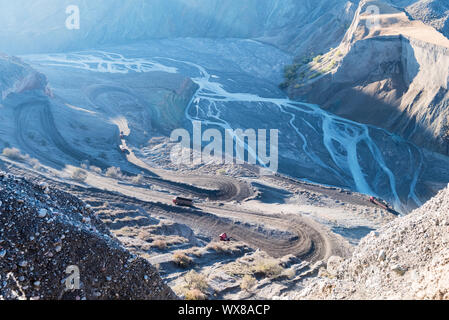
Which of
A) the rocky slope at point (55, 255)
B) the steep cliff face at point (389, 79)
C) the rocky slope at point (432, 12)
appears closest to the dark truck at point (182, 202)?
the rocky slope at point (55, 255)

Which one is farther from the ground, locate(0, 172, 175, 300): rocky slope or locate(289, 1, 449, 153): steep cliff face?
locate(289, 1, 449, 153): steep cliff face

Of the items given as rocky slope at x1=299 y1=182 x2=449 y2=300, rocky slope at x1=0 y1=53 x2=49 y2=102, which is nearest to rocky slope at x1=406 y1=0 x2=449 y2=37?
rocky slope at x1=299 y1=182 x2=449 y2=300

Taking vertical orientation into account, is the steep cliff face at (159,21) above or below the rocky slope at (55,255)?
above

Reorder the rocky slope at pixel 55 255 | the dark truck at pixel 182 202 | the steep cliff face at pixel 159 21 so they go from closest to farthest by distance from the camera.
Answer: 1. the rocky slope at pixel 55 255
2. the dark truck at pixel 182 202
3. the steep cliff face at pixel 159 21

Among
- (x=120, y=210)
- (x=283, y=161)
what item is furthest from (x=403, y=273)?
(x=283, y=161)

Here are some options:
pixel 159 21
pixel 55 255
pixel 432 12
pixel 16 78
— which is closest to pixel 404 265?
pixel 55 255

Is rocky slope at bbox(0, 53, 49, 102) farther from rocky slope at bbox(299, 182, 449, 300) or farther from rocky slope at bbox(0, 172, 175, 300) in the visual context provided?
rocky slope at bbox(299, 182, 449, 300)

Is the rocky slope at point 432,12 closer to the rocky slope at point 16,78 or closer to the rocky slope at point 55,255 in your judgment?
the rocky slope at point 16,78
